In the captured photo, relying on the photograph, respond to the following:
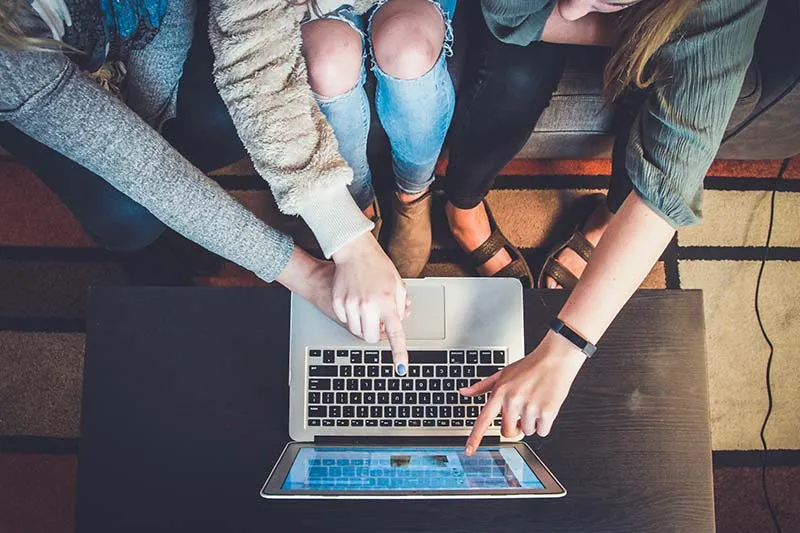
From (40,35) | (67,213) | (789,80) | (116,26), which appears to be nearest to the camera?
(40,35)

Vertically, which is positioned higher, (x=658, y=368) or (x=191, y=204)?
(x=191, y=204)

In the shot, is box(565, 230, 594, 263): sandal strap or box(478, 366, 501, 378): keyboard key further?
box(565, 230, 594, 263): sandal strap

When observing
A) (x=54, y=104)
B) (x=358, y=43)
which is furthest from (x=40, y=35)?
(x=358, y=43)

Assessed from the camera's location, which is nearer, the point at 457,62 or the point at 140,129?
the point at 140,129

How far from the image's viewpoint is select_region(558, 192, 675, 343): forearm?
762 mm

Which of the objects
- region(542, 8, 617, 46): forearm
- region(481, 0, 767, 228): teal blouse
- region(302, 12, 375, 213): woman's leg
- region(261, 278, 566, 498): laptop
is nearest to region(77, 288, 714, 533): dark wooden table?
region(261, 278, 566, 498): laptop

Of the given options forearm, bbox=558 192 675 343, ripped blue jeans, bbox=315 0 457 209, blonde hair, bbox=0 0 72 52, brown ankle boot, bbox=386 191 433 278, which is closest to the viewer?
blonde hair, bbox=0 0 72 52

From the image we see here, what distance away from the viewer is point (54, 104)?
0.71 meters

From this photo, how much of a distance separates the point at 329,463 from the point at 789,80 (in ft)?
2.84

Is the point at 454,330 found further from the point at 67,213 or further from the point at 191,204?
the point at 67,213

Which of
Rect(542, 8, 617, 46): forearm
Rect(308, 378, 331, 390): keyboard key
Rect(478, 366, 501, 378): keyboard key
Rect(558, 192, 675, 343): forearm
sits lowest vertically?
Rect(308, 378, 331, 390): keyboard key

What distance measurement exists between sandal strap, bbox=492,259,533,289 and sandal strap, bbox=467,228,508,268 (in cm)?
4

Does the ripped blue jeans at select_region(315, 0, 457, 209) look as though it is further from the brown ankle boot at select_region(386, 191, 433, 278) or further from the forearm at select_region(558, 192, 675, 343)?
the forearm at select_region(558, 192, 675, 343)

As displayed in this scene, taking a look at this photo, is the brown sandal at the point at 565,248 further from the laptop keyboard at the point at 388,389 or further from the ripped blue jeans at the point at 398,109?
the laptop keyboard at the point at 388,389
